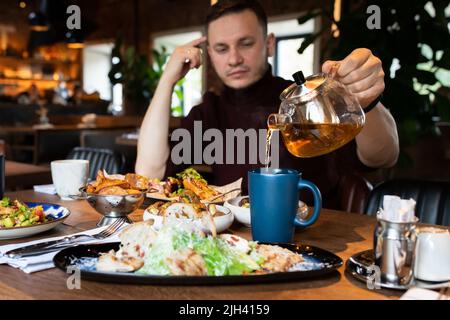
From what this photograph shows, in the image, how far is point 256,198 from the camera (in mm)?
866

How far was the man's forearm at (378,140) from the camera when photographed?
4.32 ft

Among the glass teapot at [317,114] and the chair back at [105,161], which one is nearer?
the glass teapot at [317,114]

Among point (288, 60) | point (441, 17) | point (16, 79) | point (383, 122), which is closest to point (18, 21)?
point (16, 79)

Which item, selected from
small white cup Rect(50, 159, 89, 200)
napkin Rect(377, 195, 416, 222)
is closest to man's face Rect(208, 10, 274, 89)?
small white cup Rect(50, 159, 89, 200)

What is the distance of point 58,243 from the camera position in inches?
33.5

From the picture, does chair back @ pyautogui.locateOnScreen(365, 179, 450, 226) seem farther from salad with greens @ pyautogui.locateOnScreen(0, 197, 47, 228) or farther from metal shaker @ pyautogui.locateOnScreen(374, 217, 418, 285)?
salad with greens @ pyautogui.locateOnScreen(0, 197, 47, 228)

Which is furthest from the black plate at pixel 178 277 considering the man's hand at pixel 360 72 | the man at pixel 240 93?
the man at pixel 240 93

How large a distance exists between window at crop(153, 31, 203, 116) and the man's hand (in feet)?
20.2

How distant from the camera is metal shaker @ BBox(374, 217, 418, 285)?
0.66 m

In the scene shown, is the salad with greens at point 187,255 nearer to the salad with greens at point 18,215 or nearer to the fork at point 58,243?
the fork at point 58,243

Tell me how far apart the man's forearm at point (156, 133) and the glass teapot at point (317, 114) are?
764 millimetres

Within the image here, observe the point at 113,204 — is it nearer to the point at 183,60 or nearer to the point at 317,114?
the point at 317,114

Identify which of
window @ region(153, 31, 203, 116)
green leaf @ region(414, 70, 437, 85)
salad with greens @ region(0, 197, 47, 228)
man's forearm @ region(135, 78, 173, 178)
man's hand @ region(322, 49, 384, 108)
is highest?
window @ region(153, 31, 203, 116)

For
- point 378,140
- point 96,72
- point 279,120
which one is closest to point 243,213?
point 279,120
